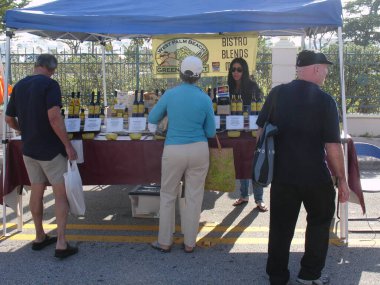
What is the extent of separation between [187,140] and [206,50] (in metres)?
2.50

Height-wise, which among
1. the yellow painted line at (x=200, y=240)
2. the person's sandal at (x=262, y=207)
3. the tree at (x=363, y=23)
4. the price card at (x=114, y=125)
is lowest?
the yellow painted line at (x=200, y=240)

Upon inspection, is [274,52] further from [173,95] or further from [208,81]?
[173,95]

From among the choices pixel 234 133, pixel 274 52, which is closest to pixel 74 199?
pixel 234 133

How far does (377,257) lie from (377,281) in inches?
18.3

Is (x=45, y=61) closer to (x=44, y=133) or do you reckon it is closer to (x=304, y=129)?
(x=44, y=133)

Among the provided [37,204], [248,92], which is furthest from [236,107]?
[37,204]

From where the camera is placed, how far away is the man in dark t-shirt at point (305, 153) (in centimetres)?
302

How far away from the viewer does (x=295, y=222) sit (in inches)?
128

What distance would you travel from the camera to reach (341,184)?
10.6ft

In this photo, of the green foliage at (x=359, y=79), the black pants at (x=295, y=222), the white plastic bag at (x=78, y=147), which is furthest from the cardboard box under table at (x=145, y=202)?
the green foliage at (x=359, y=79)

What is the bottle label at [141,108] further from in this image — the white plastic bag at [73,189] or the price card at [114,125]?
the white plastic bag at [73,189]

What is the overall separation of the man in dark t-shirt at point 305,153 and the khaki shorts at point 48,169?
1.72m

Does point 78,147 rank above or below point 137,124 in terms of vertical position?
below

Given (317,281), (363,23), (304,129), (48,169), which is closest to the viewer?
(304,129)
